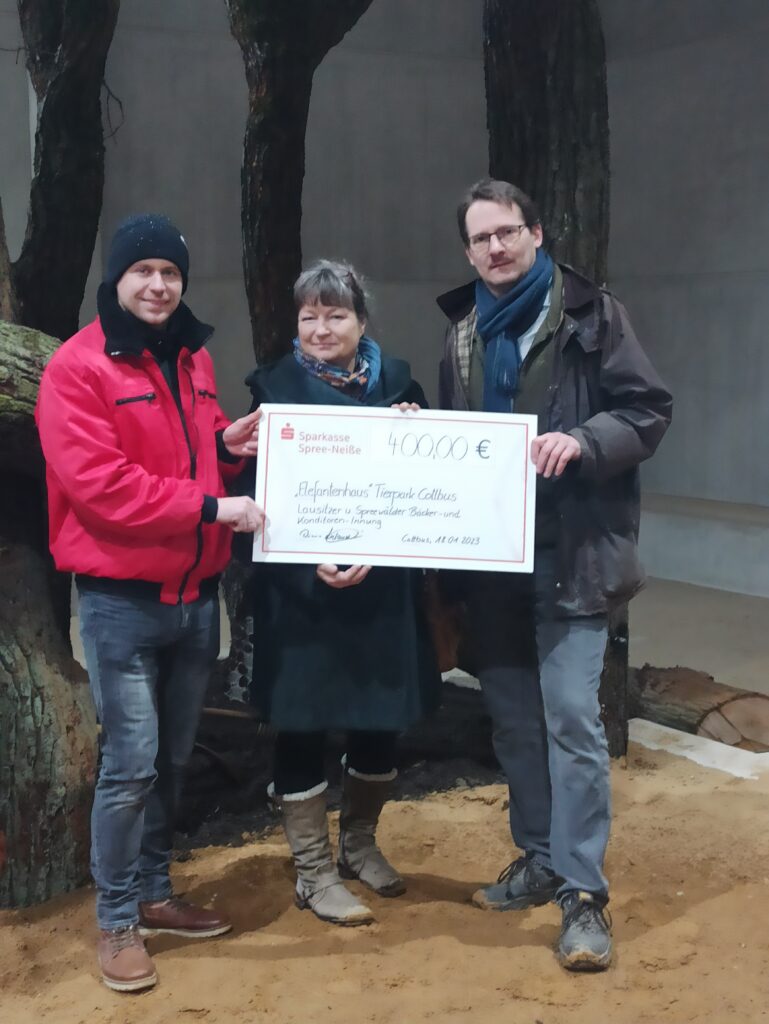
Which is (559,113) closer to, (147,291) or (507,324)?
(507,324)

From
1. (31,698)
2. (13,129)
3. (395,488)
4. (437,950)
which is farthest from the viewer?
(13,129)

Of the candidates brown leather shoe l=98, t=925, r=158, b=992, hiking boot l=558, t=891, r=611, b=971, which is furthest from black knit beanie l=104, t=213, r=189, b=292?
hiking boot l=558, t=891, r=611, b=971

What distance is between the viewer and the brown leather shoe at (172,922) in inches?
105

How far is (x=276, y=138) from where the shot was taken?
437 cm

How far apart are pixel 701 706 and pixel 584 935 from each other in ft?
6.59

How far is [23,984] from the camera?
250 centimetres

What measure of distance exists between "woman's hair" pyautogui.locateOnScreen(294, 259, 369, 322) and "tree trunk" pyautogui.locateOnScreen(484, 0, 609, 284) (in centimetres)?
143

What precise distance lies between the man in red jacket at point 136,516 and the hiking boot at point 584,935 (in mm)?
923

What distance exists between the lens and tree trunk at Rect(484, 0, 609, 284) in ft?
12.3

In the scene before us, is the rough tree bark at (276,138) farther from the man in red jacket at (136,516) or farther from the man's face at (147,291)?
the man's face at (147,291)

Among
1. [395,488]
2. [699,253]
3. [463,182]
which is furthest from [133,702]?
[463,182]

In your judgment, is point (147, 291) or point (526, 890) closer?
point (147, 291)

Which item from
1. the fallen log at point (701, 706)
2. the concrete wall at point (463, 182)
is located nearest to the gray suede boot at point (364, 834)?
the fallen log at point (701, 706)

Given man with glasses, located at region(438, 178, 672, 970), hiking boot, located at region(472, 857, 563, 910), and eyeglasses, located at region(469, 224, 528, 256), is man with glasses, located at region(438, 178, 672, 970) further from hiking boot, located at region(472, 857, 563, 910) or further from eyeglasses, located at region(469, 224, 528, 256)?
hiking boot, located at region(472, 857, 563, 910)
